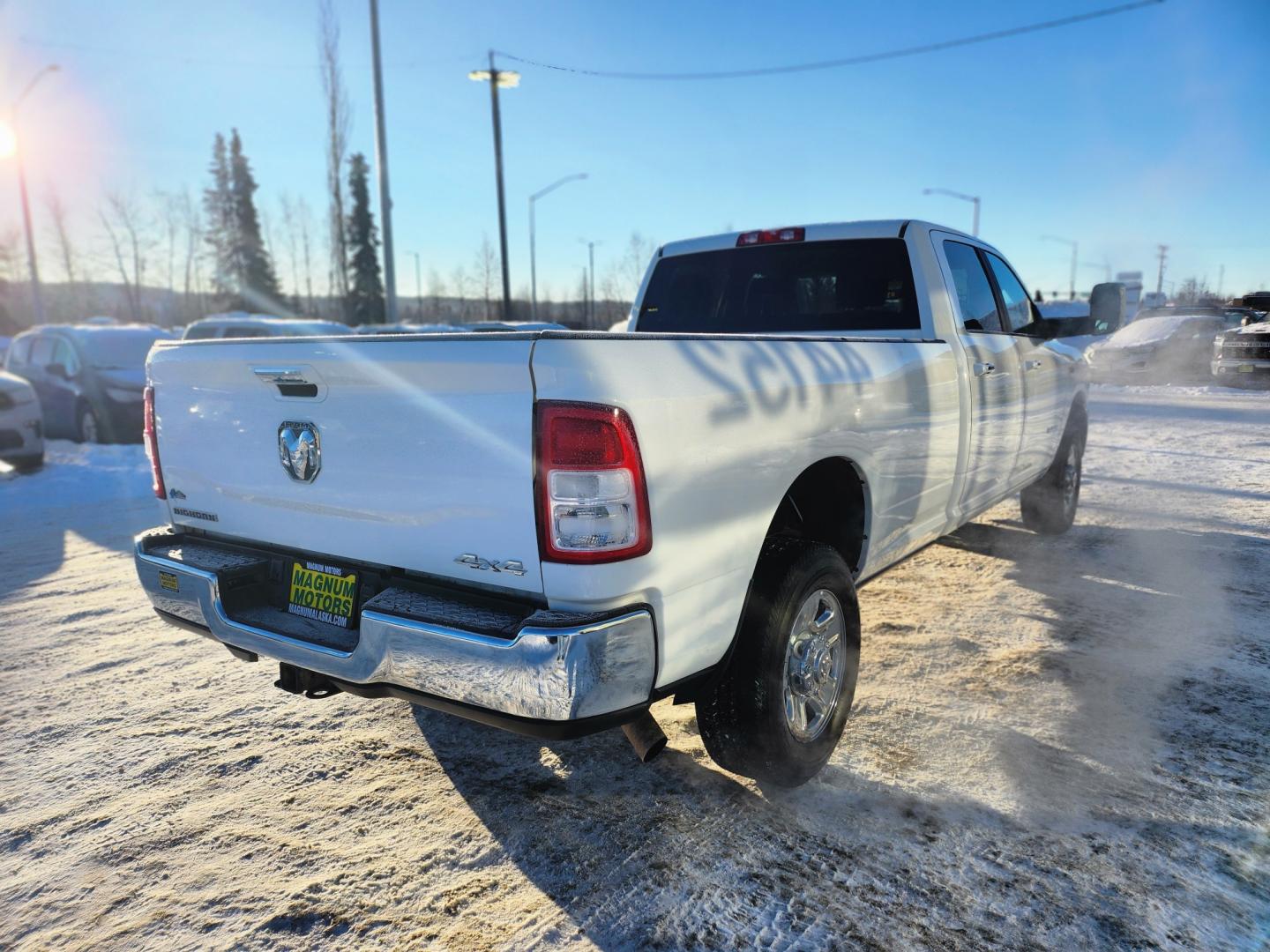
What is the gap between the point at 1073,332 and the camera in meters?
4.83

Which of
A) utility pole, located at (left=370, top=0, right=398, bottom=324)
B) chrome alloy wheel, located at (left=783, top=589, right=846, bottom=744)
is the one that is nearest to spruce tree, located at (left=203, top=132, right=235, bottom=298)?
utility pole, located at (left=370, top=0, right=398, bottom=324)

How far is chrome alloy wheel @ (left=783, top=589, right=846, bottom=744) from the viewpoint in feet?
9.04

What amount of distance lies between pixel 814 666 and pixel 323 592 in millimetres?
1663

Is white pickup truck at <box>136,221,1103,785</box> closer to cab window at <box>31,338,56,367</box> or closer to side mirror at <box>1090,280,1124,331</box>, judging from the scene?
side mirror at <box>1090,280,1124,331</box>

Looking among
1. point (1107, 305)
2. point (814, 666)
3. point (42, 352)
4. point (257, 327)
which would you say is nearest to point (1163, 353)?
point (1107, 305)

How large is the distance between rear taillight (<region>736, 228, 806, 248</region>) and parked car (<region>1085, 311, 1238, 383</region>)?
18.8 meters

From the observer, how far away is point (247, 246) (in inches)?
2366

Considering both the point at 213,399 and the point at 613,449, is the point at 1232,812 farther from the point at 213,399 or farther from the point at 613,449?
the point at 213,399

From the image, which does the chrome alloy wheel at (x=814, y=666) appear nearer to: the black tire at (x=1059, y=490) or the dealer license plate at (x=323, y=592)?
the dealer license plate at (x=323, y=592)

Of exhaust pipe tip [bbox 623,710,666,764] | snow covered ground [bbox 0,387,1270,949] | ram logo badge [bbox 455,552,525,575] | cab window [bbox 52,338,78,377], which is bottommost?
snow covered ground [bbox 0,387,1270,949]

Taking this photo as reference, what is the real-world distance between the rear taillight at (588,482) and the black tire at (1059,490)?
4.99 metres

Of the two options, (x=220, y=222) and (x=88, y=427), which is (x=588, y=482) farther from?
(x=220, y=222)

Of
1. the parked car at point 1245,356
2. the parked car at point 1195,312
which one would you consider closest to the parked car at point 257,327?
the parked car at point 1245,356

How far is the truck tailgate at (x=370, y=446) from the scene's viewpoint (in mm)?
2094
